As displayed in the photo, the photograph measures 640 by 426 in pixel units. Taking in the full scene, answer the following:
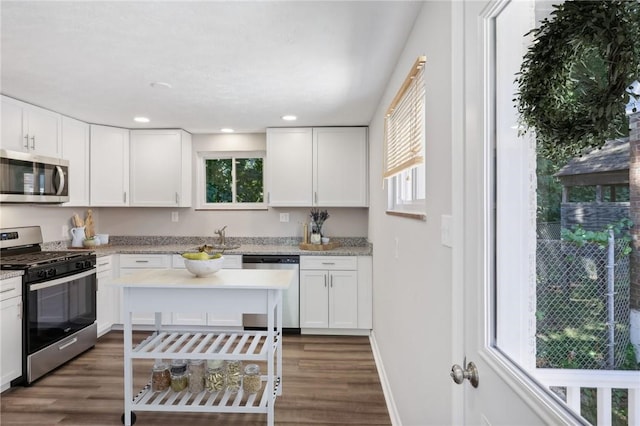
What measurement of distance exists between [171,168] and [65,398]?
243 centimetres

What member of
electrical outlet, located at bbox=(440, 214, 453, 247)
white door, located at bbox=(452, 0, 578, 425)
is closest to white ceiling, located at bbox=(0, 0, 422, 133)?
white door, located at bbox=(452, 0, 578, 425)

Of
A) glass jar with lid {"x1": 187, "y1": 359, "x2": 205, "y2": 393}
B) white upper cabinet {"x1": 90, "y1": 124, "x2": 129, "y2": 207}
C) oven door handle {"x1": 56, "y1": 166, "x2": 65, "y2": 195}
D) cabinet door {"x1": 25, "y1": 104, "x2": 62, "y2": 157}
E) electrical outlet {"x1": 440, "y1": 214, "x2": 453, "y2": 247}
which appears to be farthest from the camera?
white upper cabinet {"x1": 90, "y1": 124, "x2": 129, "y2": 207}

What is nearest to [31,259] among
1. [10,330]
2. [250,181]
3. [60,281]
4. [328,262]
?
[60,281]

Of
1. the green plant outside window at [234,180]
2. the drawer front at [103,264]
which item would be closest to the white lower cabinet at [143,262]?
the drawer front at [103,264]

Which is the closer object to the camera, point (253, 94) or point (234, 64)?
point (234, 64)

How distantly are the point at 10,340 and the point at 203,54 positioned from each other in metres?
2.48

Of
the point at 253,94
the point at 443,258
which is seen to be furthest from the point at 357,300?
the point at 443,258

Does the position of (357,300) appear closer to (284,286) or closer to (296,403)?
(296,403)

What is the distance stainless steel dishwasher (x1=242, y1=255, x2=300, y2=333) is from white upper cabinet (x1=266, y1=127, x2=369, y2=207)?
656 mm

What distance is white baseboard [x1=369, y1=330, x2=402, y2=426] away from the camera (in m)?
2.15

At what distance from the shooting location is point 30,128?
309cm

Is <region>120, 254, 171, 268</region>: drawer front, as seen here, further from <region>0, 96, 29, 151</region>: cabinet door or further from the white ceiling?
the white ceiling

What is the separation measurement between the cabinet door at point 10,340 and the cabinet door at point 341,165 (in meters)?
2.75

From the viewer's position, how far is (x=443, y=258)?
127 centimetres
